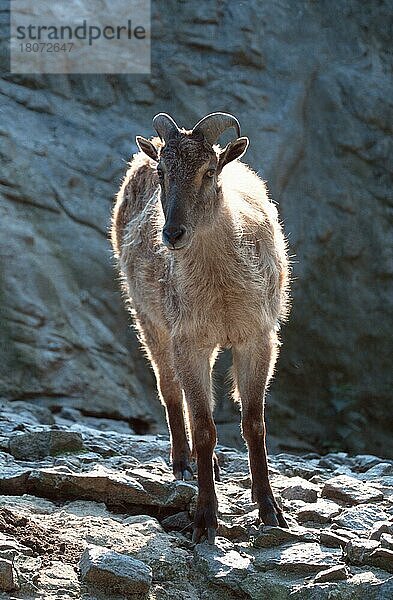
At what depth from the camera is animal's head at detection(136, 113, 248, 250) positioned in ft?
16.9

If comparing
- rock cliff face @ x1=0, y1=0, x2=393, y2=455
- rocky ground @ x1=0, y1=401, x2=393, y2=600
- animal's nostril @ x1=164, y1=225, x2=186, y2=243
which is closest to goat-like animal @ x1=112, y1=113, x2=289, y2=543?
animal's nostril @ x1=164, y1=225, x2=186, y2=243

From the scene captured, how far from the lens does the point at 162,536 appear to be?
4.82m

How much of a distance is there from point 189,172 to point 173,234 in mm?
440

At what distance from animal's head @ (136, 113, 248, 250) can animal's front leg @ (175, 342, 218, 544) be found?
69cm

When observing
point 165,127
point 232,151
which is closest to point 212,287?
point 232,151

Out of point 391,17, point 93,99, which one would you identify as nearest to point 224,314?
point 93,99

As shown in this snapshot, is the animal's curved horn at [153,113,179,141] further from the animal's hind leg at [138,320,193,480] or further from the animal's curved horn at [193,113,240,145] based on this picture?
the animal's hind leg at [138,320,193,480]

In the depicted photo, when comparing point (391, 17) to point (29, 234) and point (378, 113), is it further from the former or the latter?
point (29, 234)

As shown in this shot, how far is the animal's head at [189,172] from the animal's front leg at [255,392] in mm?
772

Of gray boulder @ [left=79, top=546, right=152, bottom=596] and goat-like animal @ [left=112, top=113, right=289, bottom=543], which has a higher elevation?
goat-like animal @ [left=112, top=113, right=289, bottom=543]

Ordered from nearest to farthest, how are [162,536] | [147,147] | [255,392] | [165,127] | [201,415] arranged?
[162,536] → [201,415] → [255,392] → [165,127] → [147,147]

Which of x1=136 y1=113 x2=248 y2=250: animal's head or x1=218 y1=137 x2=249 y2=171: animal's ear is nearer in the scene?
x1=136 y1=113 x2=248 y2=250: animal's head

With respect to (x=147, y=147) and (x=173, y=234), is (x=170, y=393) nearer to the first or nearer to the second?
(x=147, y=147)

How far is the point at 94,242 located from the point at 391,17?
494 cm
